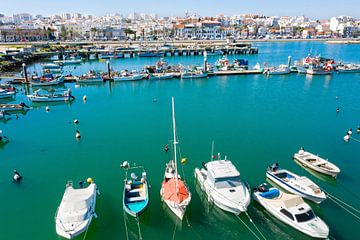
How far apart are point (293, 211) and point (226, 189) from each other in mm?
4638

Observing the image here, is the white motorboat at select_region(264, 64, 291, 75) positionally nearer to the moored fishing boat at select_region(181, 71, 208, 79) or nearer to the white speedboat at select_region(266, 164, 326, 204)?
the moored fishing boat at select_region(181, 71, 208, 79)

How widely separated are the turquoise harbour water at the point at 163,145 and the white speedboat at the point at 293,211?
24.3 inches

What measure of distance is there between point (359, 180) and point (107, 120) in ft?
102

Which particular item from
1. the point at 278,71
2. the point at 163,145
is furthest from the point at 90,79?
the point at 278,71

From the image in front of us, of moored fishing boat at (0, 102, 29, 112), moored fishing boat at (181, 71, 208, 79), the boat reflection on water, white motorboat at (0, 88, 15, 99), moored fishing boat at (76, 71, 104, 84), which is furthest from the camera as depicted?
moored fishing boat at (181, 71, 208, 79)

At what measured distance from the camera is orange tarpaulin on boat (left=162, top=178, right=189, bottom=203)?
61.4ft

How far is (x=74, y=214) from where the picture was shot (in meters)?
17.1

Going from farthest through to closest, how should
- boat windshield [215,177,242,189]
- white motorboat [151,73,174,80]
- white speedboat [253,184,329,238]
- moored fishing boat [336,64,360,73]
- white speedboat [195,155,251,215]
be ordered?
moored fishing boat [336,64,360,73] → white motorboat [151,73,174,80] → boat windshield [215,177,242,189] → white speedboat [195,155,251,215] → white speedboat [253,184,329,238]

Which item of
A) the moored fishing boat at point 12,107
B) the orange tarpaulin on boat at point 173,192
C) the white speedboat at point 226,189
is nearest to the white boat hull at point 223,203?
the white speedboat at point 226,189

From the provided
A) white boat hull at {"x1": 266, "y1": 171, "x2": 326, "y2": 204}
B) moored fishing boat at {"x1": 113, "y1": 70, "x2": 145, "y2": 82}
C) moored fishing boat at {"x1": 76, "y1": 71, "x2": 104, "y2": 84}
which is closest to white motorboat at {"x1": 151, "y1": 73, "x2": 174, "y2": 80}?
moored fishing boat at {"x1": 113, "y1": 70, "x2": 145, "y2": 82}

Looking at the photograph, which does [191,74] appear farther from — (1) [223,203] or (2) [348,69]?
(1) [223,203]

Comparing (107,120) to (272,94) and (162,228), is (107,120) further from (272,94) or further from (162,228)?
(272,94)

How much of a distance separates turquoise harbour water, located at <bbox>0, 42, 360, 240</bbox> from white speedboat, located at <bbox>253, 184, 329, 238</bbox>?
617 millimetres

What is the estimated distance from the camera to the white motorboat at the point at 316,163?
23.9 m
